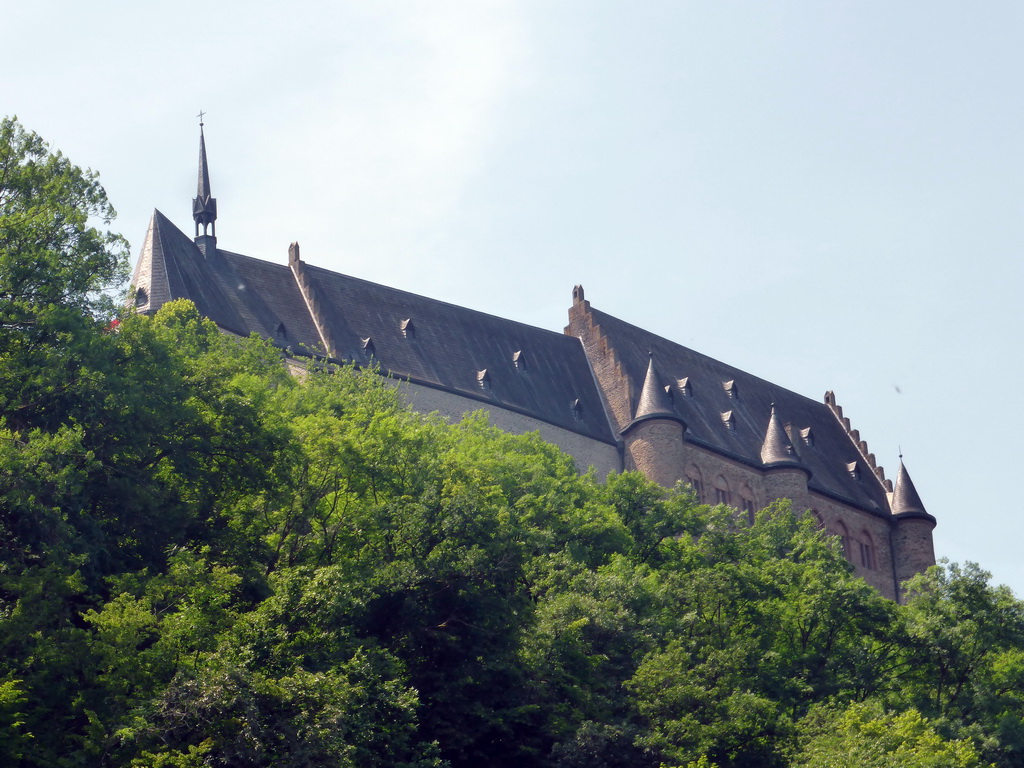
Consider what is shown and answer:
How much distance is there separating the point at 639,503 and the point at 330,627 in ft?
55.4

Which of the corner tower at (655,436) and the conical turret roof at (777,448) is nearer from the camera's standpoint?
the corner tower at (655,436)

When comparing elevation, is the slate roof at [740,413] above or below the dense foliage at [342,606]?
above

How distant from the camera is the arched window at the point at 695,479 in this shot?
5772 cm

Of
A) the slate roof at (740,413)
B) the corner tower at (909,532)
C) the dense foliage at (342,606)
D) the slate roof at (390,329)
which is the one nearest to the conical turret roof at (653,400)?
the slate roof at (740,413)

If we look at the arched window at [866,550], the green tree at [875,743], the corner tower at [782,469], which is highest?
the corner tower at [782,469]

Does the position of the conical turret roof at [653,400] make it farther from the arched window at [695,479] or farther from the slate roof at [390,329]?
the arched window at [695,479]

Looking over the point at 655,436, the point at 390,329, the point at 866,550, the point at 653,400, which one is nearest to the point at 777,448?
the point at 653,400

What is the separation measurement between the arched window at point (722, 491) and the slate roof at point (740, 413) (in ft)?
3.16

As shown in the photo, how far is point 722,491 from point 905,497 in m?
11.9

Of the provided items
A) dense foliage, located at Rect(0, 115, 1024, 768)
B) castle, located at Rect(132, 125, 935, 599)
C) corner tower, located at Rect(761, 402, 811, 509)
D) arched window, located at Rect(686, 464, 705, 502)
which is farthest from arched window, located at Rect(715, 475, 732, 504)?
dense foliage, located at Rect(0, 115, 1024, 768)

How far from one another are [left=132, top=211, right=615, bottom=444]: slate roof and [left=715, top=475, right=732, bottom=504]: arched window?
417cm

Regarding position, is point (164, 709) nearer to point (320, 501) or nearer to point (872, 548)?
point (320, 501)

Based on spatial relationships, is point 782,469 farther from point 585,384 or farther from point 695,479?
point 585,384

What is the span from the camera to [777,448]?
62.2 meters
